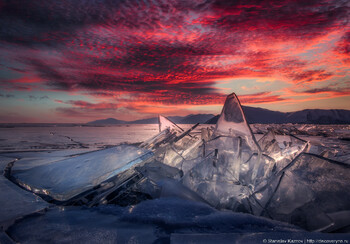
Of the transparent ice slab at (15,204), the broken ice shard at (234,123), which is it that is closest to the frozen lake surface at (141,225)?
the transparent ice slab at (15,204)

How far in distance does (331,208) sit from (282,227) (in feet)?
1.06

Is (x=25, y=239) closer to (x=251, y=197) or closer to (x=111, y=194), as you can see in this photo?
(x=111, y=194)

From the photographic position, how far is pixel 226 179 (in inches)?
58.7

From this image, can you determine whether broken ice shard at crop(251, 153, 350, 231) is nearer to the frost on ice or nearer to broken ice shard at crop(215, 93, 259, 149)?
the frost on ice

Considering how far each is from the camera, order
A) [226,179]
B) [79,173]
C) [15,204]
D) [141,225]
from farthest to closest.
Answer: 1. [79,173]
2. [226,179]
3. [15,204]
4. [141,225]

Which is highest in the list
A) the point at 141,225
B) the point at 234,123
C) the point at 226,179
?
the point at 234,123

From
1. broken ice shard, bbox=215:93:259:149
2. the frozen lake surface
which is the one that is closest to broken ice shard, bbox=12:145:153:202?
the frozen lake surface

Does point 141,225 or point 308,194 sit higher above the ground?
point 308,194

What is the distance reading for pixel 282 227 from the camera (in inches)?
38.7

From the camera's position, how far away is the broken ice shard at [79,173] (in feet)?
4.90

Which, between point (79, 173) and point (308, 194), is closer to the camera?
point (308, 194)

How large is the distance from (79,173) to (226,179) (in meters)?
1.38

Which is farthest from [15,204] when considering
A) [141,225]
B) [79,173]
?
[141,225]

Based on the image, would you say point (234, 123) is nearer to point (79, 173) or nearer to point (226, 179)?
point (226, 179)
